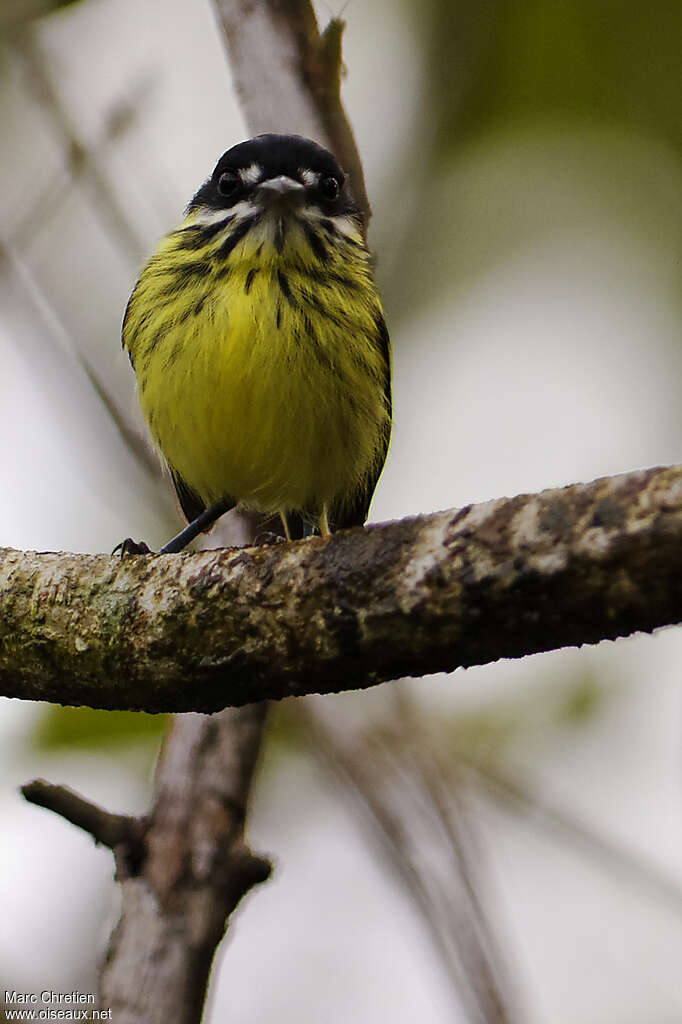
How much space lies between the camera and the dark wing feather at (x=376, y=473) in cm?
404

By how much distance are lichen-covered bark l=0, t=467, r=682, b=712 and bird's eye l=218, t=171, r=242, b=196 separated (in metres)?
1.51

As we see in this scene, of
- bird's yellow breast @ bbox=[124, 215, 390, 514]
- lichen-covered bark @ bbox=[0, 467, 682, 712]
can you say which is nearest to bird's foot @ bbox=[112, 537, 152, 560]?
lichen-covered bark @ bbox=[0, 467, 682, 712]

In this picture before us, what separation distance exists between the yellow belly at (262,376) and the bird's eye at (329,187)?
398 millimetres

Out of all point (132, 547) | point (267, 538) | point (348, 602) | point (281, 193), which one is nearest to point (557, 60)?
point (281, 193)

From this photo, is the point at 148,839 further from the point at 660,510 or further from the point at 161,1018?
the point at 660,510

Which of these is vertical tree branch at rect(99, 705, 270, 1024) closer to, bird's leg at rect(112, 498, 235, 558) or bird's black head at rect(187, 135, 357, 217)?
bird's leg at rect(112, 498, 235, 558)

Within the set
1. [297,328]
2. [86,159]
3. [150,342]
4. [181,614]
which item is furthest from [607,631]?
→ [86,159]

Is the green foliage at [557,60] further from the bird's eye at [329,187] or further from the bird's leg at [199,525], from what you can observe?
the bird's leg at [199,525]

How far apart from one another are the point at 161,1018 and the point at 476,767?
4.13ft

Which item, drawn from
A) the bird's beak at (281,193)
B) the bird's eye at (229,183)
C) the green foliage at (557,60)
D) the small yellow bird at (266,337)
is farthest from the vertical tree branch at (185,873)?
the green foliage at (557,60)

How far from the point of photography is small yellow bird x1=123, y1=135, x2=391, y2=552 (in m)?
3.56

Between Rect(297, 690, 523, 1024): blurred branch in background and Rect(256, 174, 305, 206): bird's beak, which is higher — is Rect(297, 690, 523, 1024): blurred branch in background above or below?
below

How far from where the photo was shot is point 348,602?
2.33 metres

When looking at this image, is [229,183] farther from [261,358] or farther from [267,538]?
[267,538]
